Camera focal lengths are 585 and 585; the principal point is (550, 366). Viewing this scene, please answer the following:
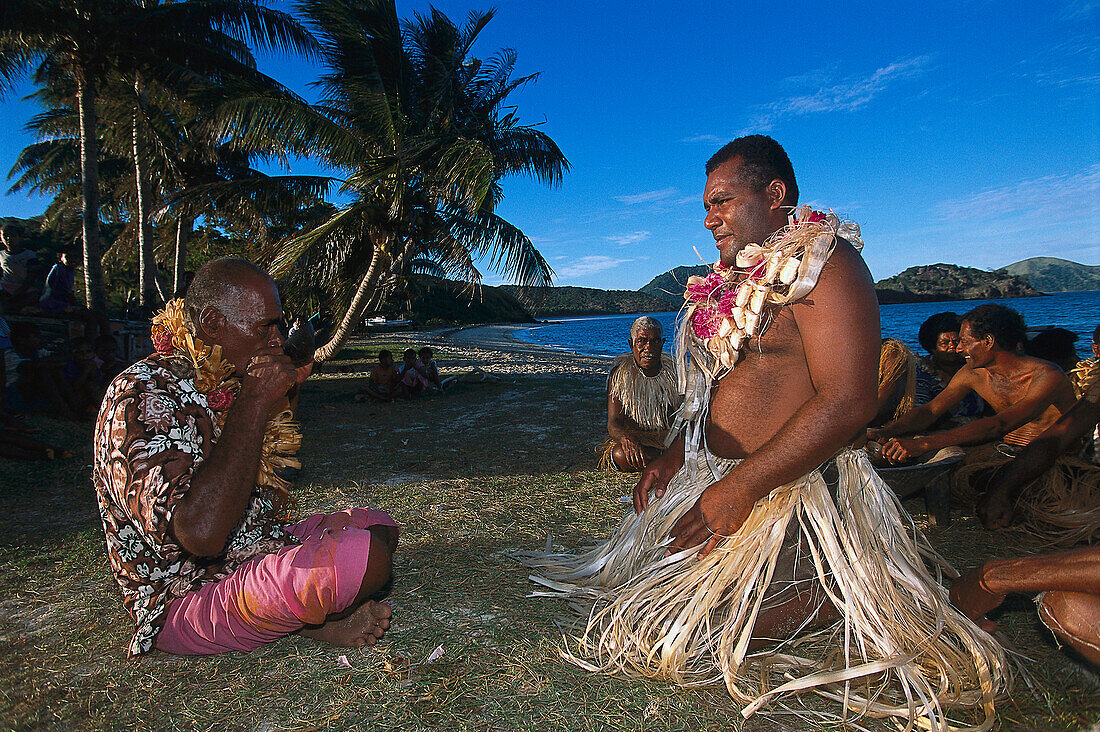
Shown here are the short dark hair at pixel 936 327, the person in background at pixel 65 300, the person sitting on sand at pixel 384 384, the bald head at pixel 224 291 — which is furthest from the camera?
the person sitting on sand at pixel 384 384

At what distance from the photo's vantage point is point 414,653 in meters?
2.24

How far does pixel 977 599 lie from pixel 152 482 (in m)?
2.66

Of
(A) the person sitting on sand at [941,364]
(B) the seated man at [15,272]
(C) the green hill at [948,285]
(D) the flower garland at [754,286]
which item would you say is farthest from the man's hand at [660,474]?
(C) the green hill at [948,285]

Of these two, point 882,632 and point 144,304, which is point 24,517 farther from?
point 144,304

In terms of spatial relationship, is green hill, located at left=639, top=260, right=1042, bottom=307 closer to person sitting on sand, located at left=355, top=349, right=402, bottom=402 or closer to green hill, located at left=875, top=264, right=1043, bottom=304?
green hill, located at left=875, top=264, right=1043, bottom=304

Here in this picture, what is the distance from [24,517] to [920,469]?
561cm

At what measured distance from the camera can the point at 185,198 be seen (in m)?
12.0

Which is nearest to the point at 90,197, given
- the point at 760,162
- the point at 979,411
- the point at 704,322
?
the point at 704,322

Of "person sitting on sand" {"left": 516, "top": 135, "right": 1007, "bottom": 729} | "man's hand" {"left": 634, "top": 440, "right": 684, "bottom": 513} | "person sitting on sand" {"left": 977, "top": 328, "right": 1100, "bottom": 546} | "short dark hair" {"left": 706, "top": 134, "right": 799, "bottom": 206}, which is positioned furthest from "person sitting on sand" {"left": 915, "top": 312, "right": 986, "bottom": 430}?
"short dark hair" {"left": 706, "top": 134, "right": 799, "bottom": 206}

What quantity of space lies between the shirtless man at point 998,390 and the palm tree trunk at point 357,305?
30.3 ft

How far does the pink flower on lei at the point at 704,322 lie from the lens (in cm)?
232

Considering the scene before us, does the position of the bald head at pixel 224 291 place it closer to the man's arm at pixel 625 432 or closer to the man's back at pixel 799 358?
the man's back at pixel 799 358

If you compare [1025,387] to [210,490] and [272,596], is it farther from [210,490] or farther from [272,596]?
[210,490]

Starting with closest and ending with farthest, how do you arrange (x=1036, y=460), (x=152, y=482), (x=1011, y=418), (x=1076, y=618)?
(x=152, y=482)
(x=1076, y=618)
(x=1036, y=460)
(x=1011, y=418)
